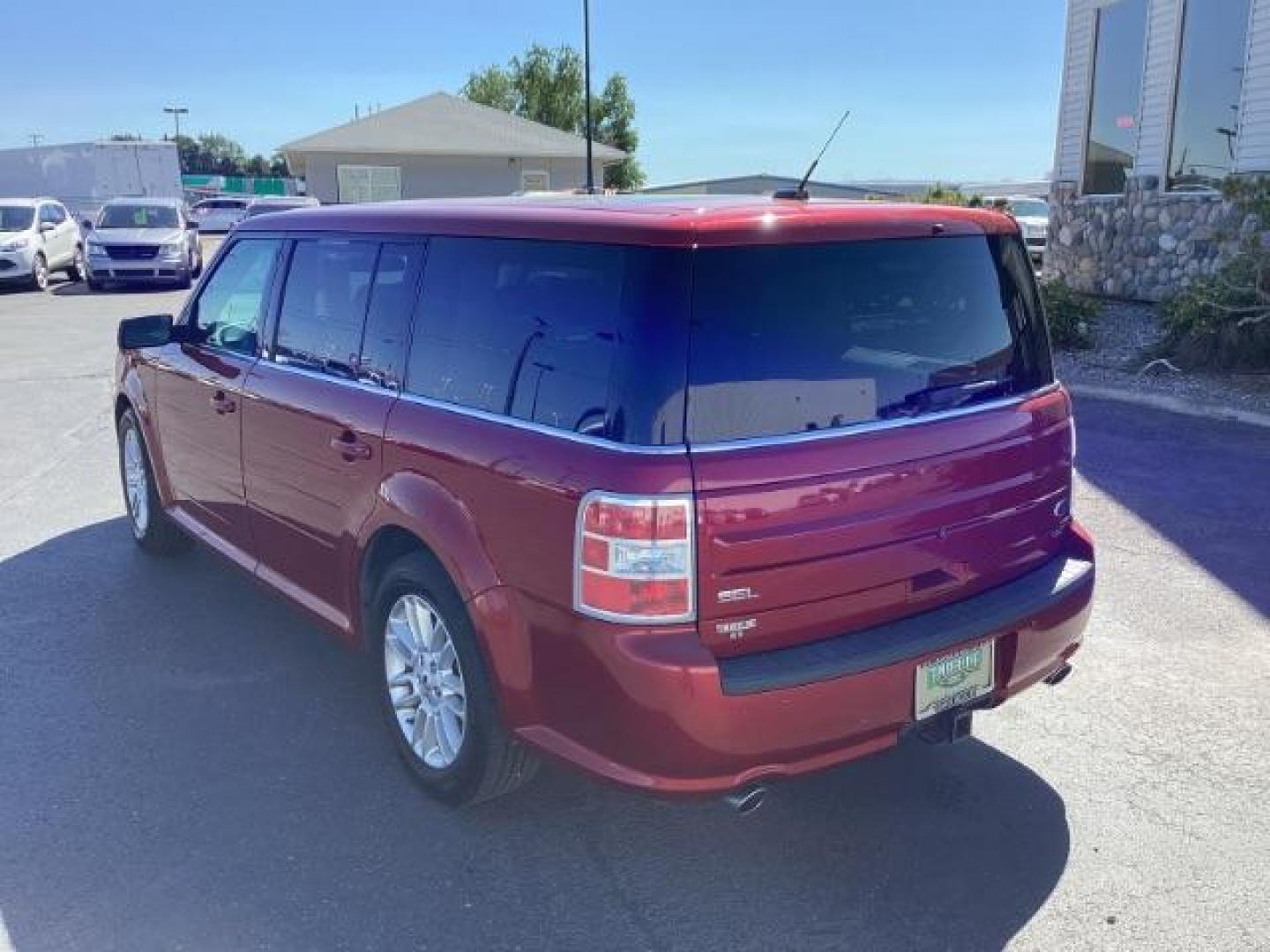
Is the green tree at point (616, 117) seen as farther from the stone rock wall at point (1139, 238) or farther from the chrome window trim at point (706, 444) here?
the chrome window trim at point (706, 444)

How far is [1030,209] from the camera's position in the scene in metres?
27.2

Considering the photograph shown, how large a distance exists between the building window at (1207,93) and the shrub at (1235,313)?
1855 millimetres

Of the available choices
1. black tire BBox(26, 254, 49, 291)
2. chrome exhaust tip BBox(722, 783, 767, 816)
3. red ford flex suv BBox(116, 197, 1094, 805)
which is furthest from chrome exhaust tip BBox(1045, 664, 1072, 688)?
black tire BBox(26, 254, 49, 291)

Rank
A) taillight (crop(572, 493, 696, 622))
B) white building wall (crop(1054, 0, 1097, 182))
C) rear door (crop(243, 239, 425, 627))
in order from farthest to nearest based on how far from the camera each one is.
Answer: white building wall (crop(1054, 0, 1097, 182))
rear door (crop(243, 239, 425, 627))
taillight (crop(572, 493, 696, 622))

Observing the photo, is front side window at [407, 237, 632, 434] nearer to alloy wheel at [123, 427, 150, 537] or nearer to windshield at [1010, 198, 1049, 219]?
alloy wheel at [123, 427, 150, 537]

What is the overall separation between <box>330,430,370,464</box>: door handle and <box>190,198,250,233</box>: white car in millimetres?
40583

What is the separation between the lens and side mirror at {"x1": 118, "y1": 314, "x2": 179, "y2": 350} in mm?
5102

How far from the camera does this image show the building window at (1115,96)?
14.4m

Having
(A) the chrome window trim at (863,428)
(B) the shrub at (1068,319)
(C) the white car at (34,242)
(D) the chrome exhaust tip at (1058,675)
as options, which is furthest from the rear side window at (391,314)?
(C) the white car at (34,242)

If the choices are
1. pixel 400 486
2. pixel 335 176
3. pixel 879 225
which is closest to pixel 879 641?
pixel 879 225

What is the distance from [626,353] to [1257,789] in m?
2.54

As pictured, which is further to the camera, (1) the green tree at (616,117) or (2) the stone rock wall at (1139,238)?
(1) the green tree at (616,117)

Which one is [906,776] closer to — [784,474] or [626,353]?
[784,474]

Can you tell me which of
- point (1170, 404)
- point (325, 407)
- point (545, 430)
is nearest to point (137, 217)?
point (1170, 404)
